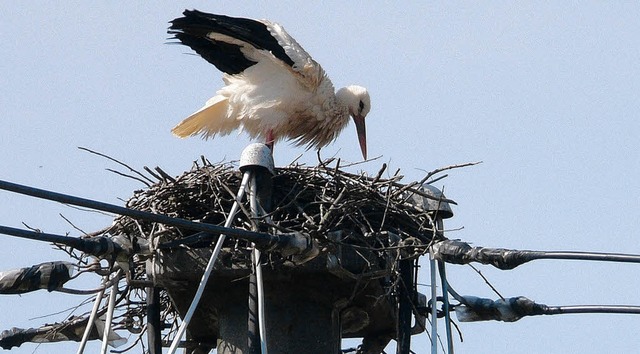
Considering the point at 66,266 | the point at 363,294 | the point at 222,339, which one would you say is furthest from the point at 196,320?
the point at 66,266

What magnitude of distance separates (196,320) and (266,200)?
0.83 meters

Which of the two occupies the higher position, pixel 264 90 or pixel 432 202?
pixel 264 90

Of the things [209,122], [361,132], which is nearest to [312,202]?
[209,122]

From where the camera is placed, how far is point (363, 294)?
8.06m

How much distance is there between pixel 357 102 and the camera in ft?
37.0

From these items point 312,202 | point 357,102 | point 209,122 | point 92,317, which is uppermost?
point 357,102

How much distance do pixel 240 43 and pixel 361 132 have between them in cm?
156

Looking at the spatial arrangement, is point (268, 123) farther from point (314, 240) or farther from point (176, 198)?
point (314, 240)

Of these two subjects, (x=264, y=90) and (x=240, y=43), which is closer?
(x=240, y=43)

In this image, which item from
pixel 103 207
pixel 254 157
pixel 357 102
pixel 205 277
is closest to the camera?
pixel 103 207

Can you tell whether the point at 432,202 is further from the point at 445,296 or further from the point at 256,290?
the point at 256,290

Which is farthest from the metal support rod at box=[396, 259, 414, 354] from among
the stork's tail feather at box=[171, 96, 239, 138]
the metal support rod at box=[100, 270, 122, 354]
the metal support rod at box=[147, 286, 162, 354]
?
the stork's tail feather at box=[171, 96, 239, 138]

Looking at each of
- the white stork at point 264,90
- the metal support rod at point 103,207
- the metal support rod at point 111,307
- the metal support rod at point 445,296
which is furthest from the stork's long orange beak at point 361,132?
the metal support rod at point 103,207

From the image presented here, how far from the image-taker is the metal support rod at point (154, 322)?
25.5ft
